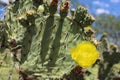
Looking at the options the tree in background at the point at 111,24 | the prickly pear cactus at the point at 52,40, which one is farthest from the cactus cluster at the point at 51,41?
the tree in background at the point at 111,24

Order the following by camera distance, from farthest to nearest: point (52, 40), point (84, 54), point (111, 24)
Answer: point (111, 24) → point (52, 40) → point (84, 54)

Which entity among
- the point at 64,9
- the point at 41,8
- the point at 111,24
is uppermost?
the point at 111,24

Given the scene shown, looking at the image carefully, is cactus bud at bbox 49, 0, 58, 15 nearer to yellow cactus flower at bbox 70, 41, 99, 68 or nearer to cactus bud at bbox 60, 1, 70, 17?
cactus bud at bbox 60, 1, 70, 17

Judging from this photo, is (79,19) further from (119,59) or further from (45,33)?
(119,59)

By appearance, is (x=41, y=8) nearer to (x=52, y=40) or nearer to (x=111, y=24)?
(x=52, y=40)

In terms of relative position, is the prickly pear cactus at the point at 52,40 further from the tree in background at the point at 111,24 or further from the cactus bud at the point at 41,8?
the tree in background at the point at 111,24

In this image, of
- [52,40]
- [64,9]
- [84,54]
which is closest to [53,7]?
[64,9]

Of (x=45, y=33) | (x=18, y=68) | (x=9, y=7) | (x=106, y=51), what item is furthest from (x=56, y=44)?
(x=106, y=51)

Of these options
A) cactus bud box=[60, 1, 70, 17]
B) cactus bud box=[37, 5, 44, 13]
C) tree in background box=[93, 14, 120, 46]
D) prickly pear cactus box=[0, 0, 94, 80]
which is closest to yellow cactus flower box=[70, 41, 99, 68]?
prickly pear cactus box=[0, 0, 94, 80]

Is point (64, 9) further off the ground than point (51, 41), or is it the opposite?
point (64, 9)
